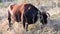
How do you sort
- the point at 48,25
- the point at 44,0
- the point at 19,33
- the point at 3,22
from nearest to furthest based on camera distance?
the point at 19,33 → the point at 48,25 → the point at 3,22 → the point at 44,0

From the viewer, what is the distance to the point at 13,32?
8.35 metres

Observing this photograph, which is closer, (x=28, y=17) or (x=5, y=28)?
(x=28, y=17)

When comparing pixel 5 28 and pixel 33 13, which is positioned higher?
pixel 33 13

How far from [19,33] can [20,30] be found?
0.89 ft

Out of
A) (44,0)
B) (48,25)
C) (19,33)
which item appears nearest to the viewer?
(19,33)

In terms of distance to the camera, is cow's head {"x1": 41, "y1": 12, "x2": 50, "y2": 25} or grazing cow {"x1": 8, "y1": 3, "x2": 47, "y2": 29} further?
cow's head {"x1": 41, "y1": 12, "x2": 50, "y2": 25}

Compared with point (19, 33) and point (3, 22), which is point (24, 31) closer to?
point (19, 33)

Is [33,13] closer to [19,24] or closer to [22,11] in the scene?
[22,11]

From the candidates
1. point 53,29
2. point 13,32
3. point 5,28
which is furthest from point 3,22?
point 53,29

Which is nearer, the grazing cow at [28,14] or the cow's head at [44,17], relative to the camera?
the grazing cow at [28,14]

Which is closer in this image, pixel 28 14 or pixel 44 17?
pixel 28 14

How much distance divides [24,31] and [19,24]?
80 centimetres

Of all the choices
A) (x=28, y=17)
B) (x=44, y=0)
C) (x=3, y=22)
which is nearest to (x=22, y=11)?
(x=28, y=17)

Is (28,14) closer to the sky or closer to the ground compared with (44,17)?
closer to the sky
